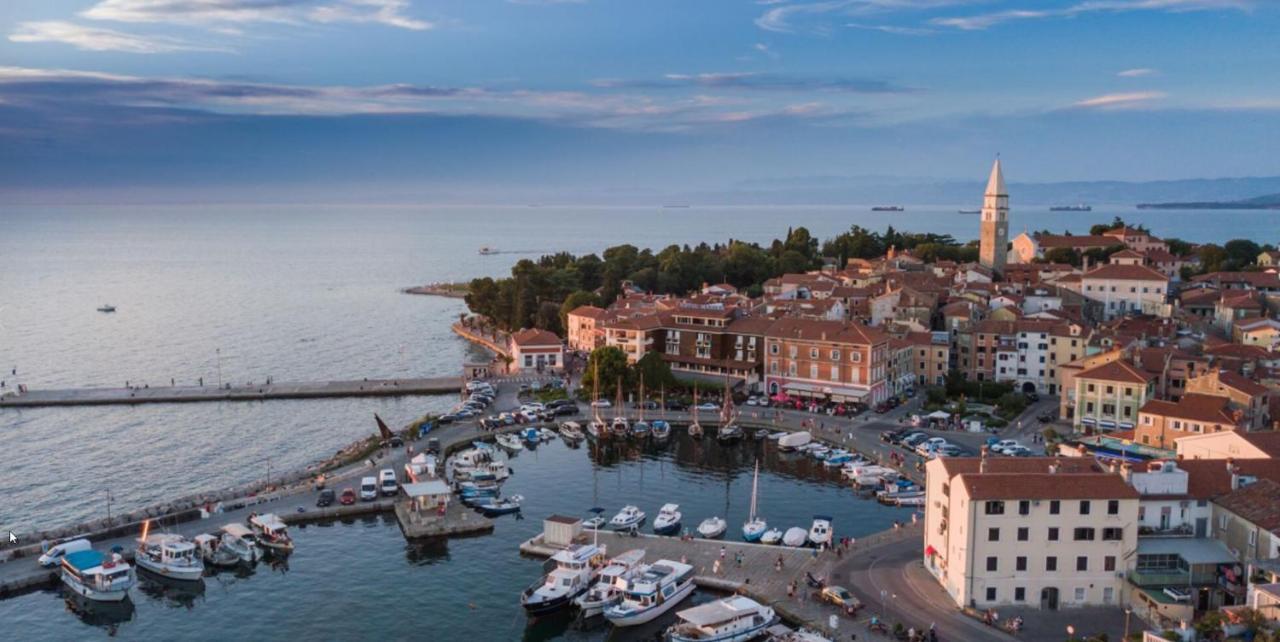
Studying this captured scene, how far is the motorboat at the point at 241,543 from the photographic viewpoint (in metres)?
33.7

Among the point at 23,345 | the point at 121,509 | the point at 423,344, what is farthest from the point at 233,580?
the point at 23,345

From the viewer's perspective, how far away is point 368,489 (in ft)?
130

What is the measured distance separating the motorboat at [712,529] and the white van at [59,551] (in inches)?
830

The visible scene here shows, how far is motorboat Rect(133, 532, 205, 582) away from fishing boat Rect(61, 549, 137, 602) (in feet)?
3.51

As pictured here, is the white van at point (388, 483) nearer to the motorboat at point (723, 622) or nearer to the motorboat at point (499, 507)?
the motorboat at point (499, 507)

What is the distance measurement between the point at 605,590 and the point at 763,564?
5.63m

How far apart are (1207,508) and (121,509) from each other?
→ 3947 cm

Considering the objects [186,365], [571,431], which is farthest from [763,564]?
[186,365]

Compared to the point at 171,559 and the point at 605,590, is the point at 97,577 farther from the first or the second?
the point at 605,590

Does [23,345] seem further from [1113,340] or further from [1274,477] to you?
[1274,477]

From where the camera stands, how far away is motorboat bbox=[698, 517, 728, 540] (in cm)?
3631

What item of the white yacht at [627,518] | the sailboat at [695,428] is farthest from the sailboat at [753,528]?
the sailboat at [695,428]

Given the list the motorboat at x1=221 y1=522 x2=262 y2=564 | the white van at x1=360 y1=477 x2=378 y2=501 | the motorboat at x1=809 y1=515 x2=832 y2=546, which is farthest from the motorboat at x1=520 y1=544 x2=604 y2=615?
the white van at x1=360 y1=477 x2=378 y2=501

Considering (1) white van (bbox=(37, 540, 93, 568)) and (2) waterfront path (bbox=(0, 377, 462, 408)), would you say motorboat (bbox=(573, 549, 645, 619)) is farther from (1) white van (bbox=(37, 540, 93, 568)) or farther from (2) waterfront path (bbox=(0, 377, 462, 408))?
(2) waterfront path (bbox=(0, 377, 462, 408))
